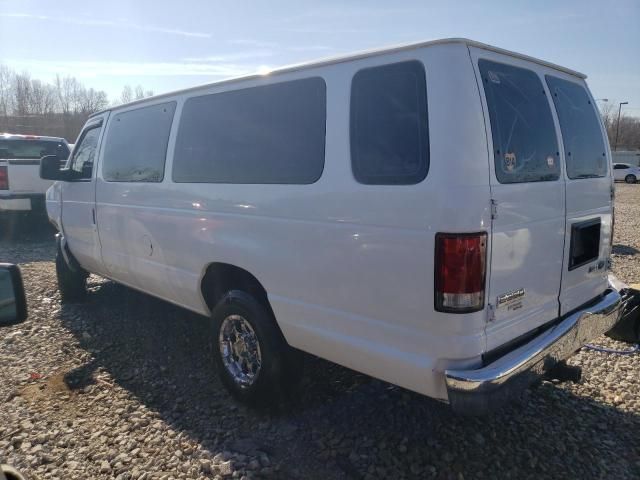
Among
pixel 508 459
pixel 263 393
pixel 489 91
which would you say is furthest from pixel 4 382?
pixel 489 91

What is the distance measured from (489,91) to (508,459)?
2.11 m

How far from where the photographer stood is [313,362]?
13.9 feet

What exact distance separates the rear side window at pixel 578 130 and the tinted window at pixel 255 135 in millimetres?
1500

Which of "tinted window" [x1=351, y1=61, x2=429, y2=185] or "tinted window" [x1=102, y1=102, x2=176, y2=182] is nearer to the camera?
"tinted window" [x1=351, y1=61, x2=429, y2=185]

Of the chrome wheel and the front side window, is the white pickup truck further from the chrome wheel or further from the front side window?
the chrome wheel

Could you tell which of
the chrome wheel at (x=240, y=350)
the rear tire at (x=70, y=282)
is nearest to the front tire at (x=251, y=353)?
the chrome wheel at (x=240, y=350)

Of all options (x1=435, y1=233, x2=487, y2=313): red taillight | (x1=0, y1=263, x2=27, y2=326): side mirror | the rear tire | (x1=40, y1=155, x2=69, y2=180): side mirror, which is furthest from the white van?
the rear tire

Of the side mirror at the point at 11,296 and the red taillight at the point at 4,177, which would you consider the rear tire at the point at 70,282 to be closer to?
the red taillight at the point at 4,177

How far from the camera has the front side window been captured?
531 centimetres

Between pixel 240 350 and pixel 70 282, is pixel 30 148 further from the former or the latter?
pixel 240 350

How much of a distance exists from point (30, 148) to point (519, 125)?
10465mm

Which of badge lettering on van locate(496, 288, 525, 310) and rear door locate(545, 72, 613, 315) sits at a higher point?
rear door locate(545, 72, 613, 315)

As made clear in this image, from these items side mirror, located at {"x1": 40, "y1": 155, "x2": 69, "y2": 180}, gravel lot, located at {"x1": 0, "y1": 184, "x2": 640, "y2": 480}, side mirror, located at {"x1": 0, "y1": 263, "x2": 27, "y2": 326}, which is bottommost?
gravel lot, located at {"x1": 0, "y1": 184, "x2": 640, "y2": 480}

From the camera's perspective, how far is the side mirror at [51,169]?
5.32 m
